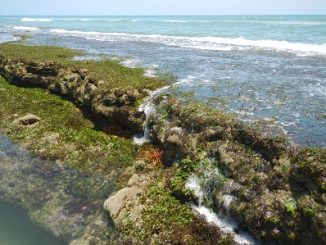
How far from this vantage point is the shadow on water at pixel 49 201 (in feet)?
56.1

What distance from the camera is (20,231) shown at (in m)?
17.3

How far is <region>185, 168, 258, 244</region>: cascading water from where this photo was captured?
610 inches

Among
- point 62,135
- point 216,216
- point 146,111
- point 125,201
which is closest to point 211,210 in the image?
point 216,216

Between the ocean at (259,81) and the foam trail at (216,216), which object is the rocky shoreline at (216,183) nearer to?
the foam trail at (216,216)

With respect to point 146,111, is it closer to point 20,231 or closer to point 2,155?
point 2,155

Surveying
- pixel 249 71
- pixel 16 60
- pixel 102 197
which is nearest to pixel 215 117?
pixel 102 197

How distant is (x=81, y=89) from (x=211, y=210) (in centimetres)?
1739

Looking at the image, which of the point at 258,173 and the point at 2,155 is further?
the point at 2,155

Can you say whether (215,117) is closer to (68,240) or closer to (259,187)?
(259,187)

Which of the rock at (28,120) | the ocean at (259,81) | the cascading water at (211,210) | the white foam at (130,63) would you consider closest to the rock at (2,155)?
the rock at (28,120)

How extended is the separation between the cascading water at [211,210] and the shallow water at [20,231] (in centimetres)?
667

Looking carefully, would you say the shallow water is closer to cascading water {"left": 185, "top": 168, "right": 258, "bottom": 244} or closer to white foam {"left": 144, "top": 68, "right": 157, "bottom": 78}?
cascading water {"left": 185, "top": 168, "right": 258, "bottom": 244}

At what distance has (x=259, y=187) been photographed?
1602 centimetres

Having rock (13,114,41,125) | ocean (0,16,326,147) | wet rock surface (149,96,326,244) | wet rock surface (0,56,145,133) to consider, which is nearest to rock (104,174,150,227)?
wet rock surface (149,96,326,244)
